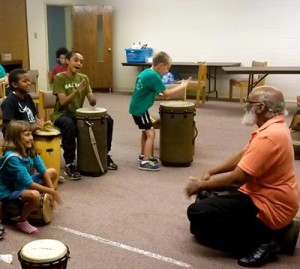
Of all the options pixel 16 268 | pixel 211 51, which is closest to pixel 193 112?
pixel 16 268

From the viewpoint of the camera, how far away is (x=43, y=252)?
5.85 feet

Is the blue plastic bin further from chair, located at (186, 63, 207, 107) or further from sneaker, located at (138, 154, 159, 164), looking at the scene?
sneaker, located at (138, 154, 159, 164)

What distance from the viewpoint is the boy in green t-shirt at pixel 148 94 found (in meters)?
4.37

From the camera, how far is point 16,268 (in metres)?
2.51

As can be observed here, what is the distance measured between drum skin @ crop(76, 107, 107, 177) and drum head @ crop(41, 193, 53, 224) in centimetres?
104

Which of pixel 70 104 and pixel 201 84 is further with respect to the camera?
pixel 201 84

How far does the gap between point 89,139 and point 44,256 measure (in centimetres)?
238

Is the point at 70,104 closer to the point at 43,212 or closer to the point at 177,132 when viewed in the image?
the point at 177,132

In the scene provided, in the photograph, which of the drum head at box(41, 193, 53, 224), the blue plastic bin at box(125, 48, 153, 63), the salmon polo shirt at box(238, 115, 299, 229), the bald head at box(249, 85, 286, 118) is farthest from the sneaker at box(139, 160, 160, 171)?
the blue plastic bin at box(125, 48, 153, 63)

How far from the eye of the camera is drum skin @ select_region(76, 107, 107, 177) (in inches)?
162

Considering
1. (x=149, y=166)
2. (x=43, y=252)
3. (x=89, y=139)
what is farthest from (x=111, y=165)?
(x=43, y=252)

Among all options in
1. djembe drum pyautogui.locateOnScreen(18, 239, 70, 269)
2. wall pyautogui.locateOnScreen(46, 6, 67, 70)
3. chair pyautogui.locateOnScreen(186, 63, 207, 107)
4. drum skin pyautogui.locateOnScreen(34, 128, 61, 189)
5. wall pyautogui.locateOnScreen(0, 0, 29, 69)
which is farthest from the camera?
wall pyautogui.locateOnScreen(46, 6, 67, 70)

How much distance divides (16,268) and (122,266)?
62 cm

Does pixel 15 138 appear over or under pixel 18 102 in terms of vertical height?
under
